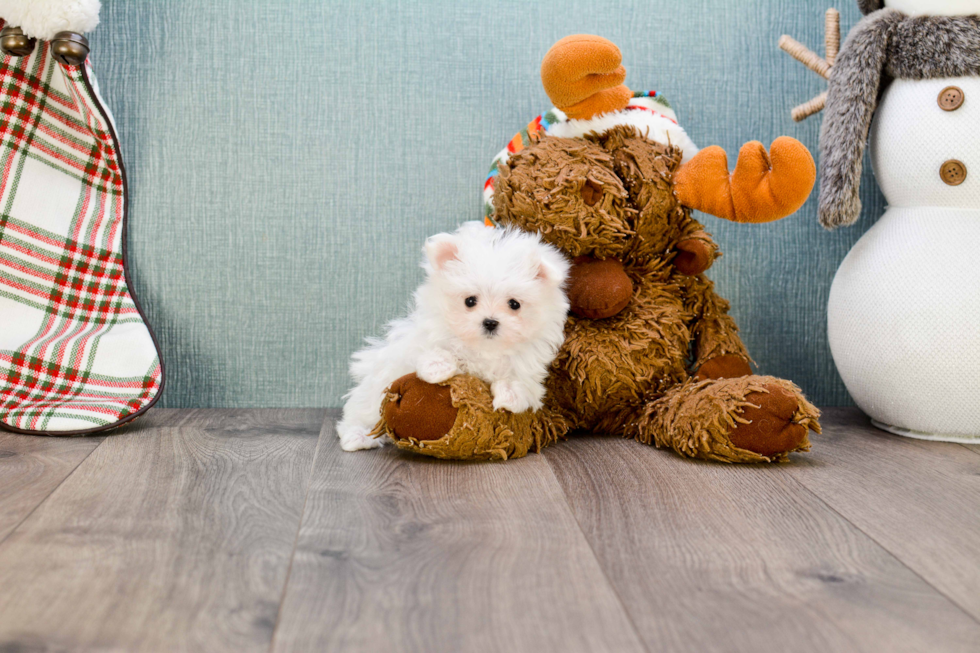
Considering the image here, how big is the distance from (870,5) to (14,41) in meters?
1.23

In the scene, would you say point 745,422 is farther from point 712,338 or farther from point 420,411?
point 420,411

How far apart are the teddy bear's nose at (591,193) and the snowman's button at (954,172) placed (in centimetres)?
49

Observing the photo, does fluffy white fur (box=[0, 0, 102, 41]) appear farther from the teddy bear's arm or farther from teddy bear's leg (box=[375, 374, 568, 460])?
the teddy bear's arm

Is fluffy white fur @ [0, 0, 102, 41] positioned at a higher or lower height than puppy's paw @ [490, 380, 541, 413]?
higher

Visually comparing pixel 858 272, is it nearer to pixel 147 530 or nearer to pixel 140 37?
pixel 147 530

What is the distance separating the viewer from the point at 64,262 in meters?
1.17

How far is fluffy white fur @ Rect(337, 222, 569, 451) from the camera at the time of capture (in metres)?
0.94

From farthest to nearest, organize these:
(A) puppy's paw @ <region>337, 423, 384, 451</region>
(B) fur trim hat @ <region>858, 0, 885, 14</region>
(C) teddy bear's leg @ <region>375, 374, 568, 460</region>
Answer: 1. (B) fur trim hat @ <region>858, 0, 885, 14</region>
2. (A) puppy's paw @ <region>337, 423, 384, 451</region>
3. (C) teddy bear's leg @ <region>375, 374, 568, 460</region>

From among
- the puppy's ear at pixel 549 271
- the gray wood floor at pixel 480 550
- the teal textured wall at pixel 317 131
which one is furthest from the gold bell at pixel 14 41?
the puppy's ear at pixel 549 271

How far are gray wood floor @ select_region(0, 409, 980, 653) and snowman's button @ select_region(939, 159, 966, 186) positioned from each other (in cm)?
37

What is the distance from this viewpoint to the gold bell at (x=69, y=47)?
3.47 feet

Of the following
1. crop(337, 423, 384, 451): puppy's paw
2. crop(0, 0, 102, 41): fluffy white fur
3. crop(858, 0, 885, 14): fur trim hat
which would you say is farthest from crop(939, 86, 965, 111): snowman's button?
crop(0, 0, 102, 41): fluffy white fur

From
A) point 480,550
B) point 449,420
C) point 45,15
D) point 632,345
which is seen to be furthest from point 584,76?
point 45,15

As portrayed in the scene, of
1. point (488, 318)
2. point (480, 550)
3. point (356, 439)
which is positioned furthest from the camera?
point (356, 439)
